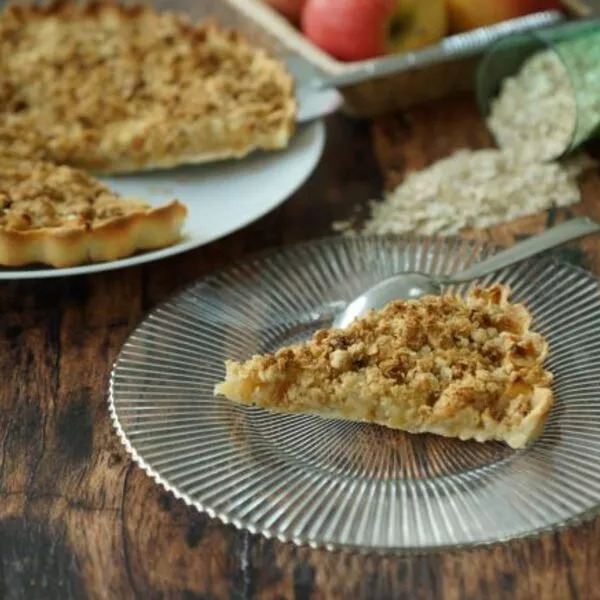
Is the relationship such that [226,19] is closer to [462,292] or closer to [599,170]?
[599,170]

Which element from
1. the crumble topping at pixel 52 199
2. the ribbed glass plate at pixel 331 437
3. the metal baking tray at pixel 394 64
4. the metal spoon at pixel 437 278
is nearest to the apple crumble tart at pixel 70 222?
the crumble topping at pixel 52 199

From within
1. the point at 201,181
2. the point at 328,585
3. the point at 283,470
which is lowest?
the point at 328,585

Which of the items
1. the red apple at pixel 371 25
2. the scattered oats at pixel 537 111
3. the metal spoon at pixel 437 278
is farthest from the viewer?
the red apple at pixel 371 25

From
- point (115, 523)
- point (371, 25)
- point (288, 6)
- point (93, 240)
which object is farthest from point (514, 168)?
point (115, 523)

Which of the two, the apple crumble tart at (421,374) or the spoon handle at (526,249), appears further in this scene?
the spoon handle at (526,249)

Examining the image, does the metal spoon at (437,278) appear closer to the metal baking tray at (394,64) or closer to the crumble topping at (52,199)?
the crumble topping at (52,199)

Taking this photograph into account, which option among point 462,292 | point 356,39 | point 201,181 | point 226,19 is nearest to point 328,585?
point 462,292
